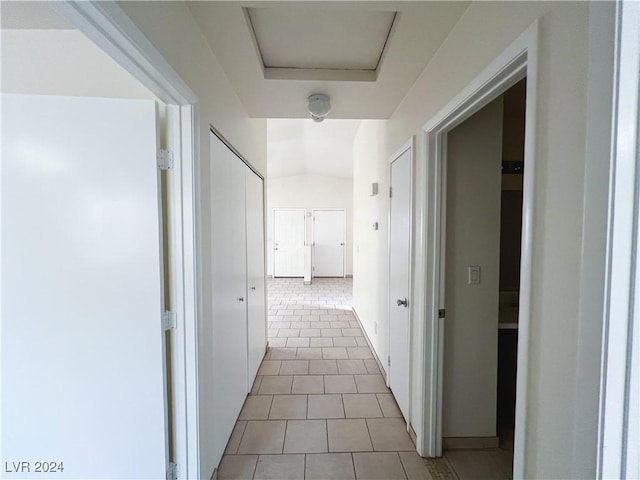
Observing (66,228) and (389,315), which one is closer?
(66,228)

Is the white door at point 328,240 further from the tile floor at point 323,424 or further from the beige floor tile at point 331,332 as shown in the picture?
the tile floor at point 323,424

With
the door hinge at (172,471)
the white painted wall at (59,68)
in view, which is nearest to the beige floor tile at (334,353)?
the door hinge at (172,471)

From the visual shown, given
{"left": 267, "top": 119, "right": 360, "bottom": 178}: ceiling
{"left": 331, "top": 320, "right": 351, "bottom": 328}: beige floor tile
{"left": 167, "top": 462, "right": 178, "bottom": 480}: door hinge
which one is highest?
{"left": 267, "top": 119, "right": 360, "bottom": 178}: ceiling

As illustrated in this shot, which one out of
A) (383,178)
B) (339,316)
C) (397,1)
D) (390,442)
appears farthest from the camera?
(339,316)

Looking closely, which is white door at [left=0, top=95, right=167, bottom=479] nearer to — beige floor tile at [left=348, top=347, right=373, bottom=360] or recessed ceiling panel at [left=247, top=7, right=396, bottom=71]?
recessed ceiling panel at [left=247, top=7, right=396, bottom=71]

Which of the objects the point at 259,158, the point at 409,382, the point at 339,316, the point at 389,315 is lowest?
the point at 339,316

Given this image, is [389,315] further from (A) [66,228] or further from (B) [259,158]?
(A) [66,228]

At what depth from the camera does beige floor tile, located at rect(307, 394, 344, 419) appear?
2193 mm

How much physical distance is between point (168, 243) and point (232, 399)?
1.28 meters

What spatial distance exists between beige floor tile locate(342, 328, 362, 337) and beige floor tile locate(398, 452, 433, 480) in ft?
6.63

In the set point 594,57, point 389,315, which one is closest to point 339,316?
point 389,315

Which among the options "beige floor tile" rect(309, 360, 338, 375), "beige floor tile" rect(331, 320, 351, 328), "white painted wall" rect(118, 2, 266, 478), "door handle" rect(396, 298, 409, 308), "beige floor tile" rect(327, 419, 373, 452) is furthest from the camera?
"beige floor tile" rect(331, 320, 351, 328)

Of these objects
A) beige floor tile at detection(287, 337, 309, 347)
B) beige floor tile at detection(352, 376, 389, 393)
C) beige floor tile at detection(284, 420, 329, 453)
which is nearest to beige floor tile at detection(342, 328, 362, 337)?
beige floor tile at detection(287, 337, 309, 347)

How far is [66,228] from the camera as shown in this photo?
117cm
